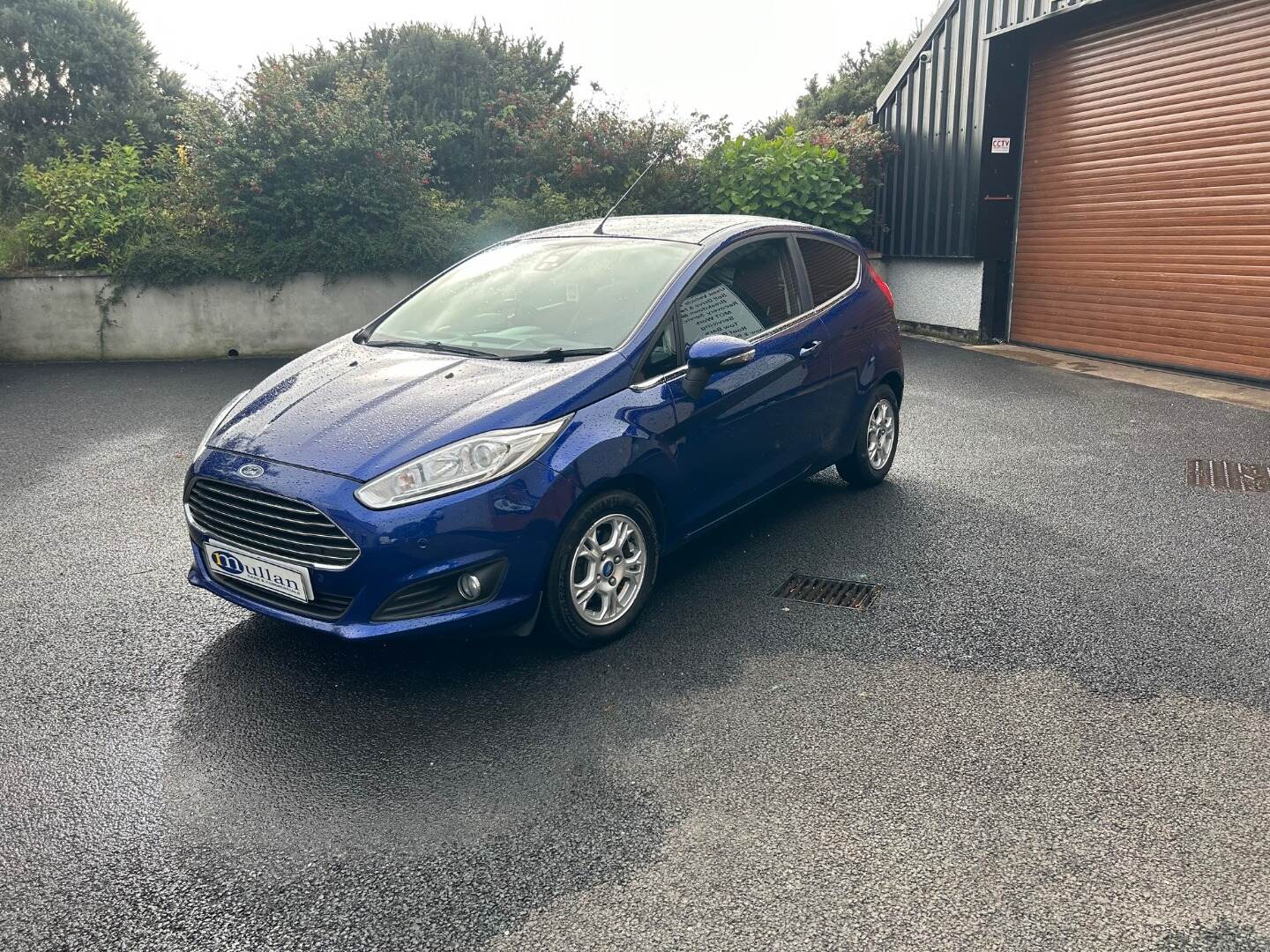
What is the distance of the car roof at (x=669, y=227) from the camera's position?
17.0 feet

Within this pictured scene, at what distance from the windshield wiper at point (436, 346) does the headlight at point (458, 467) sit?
2.38 ft

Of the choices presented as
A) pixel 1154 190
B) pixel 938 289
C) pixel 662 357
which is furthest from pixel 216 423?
pixel 938 289

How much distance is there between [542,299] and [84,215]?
32.3 feet

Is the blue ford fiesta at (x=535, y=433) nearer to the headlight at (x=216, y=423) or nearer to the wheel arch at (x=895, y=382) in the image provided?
the headlight at (x=216, y=423)

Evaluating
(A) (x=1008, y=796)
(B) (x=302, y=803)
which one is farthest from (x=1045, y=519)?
(B) (x=302, y=803)

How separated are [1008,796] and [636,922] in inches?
49.2

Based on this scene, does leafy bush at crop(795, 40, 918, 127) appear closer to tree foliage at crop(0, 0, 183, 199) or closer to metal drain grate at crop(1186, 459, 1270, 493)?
tree foliage at crop(0, 0, 183, 199)

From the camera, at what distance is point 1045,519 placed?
5840 millimetres

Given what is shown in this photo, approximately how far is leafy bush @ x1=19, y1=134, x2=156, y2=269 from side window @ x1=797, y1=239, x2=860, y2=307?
950cm

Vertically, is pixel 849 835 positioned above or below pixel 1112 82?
below

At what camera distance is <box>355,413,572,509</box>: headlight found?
143 inches

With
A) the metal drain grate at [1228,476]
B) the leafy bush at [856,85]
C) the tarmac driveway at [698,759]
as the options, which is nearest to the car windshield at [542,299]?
the tarmac driveway at [698,759]

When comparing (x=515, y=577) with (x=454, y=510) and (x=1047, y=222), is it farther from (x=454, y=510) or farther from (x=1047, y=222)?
(x=1047, y=222)

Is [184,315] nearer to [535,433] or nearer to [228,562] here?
[228,562]
